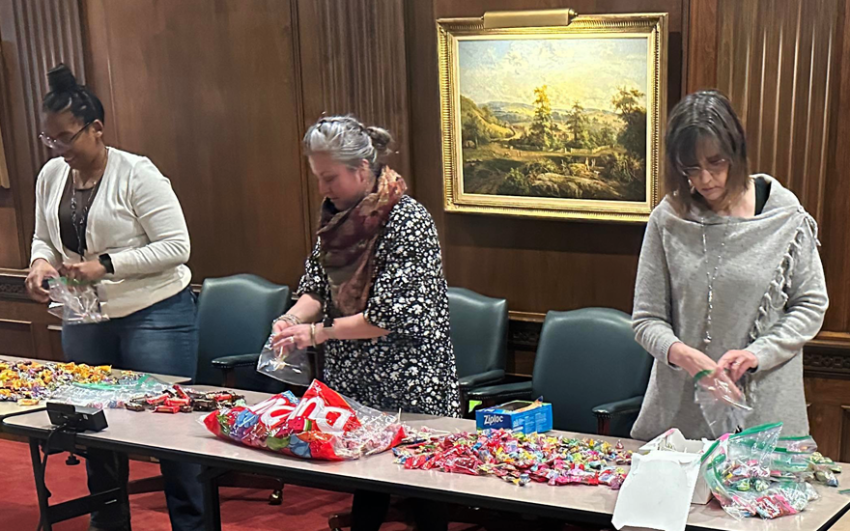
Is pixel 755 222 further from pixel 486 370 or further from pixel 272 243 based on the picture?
pixel 272 243

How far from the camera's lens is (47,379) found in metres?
3.52

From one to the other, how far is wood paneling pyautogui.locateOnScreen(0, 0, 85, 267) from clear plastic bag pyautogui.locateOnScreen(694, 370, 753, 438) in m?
3.66

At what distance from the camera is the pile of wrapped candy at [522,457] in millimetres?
2473

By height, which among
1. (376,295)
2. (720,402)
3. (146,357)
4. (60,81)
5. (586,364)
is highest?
(60,81)

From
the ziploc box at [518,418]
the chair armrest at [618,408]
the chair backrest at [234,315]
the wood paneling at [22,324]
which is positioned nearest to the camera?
the ziploc box at [518,418]

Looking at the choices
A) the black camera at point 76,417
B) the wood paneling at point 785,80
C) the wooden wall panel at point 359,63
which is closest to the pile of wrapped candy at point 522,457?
the black camera at point 76,417

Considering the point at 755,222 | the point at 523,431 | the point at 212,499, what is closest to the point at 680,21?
the point at 755,222

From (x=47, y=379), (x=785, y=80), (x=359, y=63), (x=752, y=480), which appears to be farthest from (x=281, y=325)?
(x=785, y=80)

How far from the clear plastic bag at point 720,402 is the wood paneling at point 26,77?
3.66 meters

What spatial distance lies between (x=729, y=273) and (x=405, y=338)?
0.92m

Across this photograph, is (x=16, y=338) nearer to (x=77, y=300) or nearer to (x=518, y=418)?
(x=77, y=300)

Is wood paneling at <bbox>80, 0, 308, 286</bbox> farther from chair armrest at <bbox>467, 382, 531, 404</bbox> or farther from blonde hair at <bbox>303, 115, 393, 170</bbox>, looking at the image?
blonde hair at <bbox>303, 115, 393, 170</bbox>

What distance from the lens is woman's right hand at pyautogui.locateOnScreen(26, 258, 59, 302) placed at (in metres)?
3.62

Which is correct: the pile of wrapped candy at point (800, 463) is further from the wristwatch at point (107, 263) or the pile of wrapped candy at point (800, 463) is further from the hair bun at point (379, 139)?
the wristwatch at point (107, 263)
